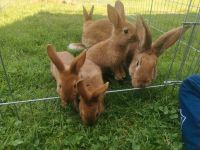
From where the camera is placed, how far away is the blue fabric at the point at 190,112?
6.43 feet

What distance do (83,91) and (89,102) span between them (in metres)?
0.11

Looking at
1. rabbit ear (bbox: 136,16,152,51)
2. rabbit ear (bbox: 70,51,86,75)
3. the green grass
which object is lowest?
the green grass

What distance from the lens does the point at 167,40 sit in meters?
2.51

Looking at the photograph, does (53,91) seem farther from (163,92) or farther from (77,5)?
(77,5)

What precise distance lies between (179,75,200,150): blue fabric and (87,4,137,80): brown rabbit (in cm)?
73

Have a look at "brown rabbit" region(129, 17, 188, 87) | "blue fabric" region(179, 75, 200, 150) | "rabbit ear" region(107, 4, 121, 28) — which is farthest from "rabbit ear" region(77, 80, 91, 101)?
"rabbit ear" region(107, 4, 121, 28)

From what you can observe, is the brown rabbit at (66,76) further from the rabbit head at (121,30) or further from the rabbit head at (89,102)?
the rabbit head at (121,30)

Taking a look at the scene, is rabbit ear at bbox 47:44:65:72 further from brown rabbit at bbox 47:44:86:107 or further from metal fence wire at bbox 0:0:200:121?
metal fence wire at bbox 0:0:200:121

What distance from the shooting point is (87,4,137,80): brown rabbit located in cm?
271

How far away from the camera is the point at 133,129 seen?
7.31ft

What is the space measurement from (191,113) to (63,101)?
93 centimetres

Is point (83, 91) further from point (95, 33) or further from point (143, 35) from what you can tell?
point (95, 33)

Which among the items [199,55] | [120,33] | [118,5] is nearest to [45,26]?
[118,5]

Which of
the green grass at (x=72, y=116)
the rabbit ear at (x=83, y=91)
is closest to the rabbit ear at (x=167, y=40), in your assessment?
the green grass at (x=72, y=116)
